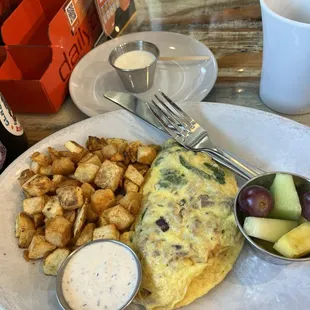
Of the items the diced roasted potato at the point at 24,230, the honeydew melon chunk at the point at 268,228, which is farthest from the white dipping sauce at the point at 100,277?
the honeydew melon chunk at the point at 268,228

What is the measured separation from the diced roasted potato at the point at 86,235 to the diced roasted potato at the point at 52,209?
103 millimetres

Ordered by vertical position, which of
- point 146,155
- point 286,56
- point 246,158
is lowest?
point 246,158

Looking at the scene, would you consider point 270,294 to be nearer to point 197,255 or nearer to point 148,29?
point 197,255

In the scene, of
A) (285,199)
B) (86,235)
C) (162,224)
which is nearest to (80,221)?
(86,235)

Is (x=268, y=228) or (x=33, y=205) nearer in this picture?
→ (x=268, y=228)

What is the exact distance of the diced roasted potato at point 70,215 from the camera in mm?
1243

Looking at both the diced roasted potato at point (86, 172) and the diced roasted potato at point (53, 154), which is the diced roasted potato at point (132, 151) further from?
the diced roasted potato at point (53, 154)

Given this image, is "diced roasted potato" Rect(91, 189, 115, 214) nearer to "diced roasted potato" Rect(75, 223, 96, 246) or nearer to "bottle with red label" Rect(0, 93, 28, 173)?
"diced roasted potato" Rect(75, 223, 96, 246)

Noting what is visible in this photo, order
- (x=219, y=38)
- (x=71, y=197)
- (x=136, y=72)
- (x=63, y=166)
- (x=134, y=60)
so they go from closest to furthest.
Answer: (x=71, y=197), (x=63, y=166), (x=136, y=72), (x=134, y=60), (x=219, y=38)

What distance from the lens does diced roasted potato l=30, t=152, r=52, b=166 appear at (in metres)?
1.38

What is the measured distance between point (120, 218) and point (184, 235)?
0.68 ft

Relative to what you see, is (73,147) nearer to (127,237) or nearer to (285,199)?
(127,237)

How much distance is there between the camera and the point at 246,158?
55.0 inches

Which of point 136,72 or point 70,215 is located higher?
point 136,72
